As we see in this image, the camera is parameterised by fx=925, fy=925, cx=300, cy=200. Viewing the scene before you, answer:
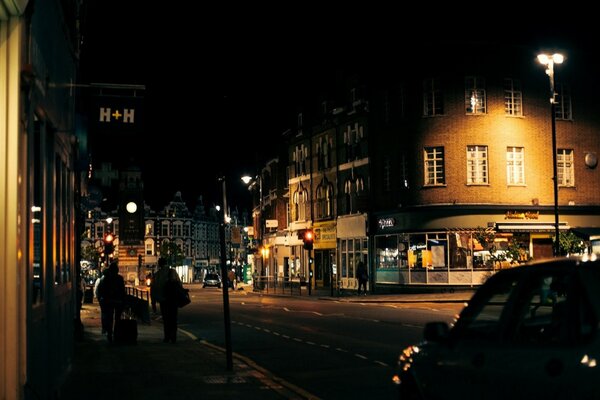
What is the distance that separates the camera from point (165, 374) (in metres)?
14.2

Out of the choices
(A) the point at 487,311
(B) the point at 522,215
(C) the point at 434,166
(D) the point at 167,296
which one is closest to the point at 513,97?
(C) the point at 434,166

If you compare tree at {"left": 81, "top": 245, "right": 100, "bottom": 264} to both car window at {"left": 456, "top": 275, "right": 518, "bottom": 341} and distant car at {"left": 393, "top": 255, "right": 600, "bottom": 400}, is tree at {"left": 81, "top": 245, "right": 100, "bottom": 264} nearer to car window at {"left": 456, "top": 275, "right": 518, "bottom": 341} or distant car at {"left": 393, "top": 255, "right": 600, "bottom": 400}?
distant car at {"left": 393, "top": 255, "right": 600, "bottom": 400}

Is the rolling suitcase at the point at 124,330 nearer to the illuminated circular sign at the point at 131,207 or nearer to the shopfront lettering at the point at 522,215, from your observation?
the illuminated circular sign at the point at 131,207

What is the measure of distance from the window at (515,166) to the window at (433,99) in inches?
161

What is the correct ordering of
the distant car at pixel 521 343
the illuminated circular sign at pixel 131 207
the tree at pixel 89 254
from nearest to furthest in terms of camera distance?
the distant car at pixel 521 343
the illuminated circular sign at pixel 131 207
the tree at pixel 89 254

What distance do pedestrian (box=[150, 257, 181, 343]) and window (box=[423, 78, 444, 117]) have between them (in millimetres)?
28037

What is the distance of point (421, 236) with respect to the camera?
47.5 metres

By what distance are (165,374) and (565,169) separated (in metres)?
38.3

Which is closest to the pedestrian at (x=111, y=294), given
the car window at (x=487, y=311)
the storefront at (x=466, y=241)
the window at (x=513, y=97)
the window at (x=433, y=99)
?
the car window at (x=487, y=311)

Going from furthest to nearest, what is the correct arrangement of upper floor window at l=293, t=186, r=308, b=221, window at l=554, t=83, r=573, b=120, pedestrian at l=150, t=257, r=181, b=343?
upper floor window at l=293, t=186, r=308, b=221 < window at l=554, t=83, r=573, b=120 < pedestrian at l=150, t=257, r=181, b=343

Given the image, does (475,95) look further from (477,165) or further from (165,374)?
(165,374)

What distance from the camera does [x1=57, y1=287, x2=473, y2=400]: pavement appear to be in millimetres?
12164

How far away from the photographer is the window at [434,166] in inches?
1852

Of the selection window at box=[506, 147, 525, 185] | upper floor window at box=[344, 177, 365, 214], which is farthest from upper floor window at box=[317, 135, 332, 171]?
window at box=[506, 147, 525, 185]
